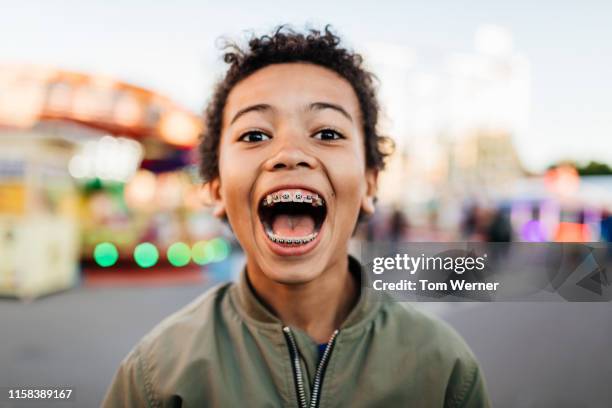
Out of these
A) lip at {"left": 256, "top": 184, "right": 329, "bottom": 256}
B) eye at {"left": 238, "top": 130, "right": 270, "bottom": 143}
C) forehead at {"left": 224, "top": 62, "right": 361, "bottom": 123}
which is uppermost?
forehead at {"left": 224, "top": 62, "right": 361, "bottom": 123}

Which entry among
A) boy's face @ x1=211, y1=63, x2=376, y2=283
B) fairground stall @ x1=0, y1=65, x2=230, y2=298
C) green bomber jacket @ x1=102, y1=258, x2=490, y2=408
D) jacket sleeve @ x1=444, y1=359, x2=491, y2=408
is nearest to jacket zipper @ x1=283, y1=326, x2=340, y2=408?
green bomber jacket @ x1=102, y1=258, x2=490, y2=408

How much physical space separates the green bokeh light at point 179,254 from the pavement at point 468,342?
5.02 ft

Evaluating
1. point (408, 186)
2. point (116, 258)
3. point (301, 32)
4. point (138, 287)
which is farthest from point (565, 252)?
point (408, 186)

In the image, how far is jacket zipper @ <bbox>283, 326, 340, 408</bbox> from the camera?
1.03m

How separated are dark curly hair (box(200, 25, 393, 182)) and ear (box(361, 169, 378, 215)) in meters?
0.03

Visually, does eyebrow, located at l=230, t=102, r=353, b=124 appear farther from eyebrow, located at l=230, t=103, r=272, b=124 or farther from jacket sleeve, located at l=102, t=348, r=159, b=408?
jacket sleeve, located at l=102, t=348, r=159, b=408

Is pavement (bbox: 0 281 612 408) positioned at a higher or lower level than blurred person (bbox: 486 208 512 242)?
lower

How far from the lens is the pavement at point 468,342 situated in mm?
2344

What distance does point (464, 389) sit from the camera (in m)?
1.08

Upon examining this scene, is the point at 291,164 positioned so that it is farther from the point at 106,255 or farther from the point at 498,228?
the point at 106,255

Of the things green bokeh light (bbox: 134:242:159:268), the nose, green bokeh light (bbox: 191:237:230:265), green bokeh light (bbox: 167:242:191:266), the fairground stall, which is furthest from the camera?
green bokeh light (bbox: 191:237:230:265)

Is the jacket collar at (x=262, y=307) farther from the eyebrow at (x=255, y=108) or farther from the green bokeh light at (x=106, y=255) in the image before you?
the green bokeh light at (x=106, y=255)

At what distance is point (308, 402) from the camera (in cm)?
103

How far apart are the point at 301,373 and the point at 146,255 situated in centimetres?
511
